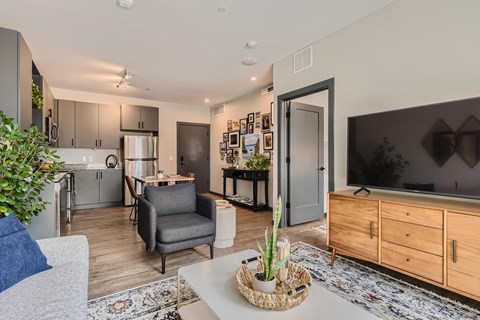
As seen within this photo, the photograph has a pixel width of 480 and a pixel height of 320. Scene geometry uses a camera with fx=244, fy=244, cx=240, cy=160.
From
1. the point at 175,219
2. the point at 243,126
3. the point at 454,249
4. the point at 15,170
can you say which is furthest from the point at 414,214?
the point at 243,126

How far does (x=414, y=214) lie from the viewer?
6.43 ft

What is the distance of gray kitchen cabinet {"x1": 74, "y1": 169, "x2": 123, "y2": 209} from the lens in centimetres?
532

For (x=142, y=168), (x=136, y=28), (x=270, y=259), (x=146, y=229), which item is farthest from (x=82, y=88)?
(x=270, y=259)

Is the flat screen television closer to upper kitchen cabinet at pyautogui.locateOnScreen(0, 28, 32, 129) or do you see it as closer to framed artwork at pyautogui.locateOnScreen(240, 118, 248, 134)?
framed artwork at pyautogui.locateOnScreen(240, 118, 248, 134)

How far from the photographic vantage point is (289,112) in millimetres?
4043

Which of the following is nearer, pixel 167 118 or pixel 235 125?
pixel 235 125

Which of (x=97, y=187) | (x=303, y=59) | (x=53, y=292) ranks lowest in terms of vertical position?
(x=53, y=292)

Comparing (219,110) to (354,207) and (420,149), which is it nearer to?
(354,207)

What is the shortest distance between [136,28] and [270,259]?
3041 millimetres

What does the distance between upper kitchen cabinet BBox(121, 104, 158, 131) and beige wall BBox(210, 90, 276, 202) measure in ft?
5.81

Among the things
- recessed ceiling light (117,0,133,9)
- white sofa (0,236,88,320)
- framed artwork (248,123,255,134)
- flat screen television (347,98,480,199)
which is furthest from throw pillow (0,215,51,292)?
framed artwork (248,123,255,134)

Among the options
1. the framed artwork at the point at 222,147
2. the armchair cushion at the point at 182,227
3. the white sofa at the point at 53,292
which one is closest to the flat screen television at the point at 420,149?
the armchair cushion at the point at 182,227

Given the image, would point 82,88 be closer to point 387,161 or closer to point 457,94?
point 387,161

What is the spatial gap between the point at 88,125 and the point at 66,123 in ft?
1.35
